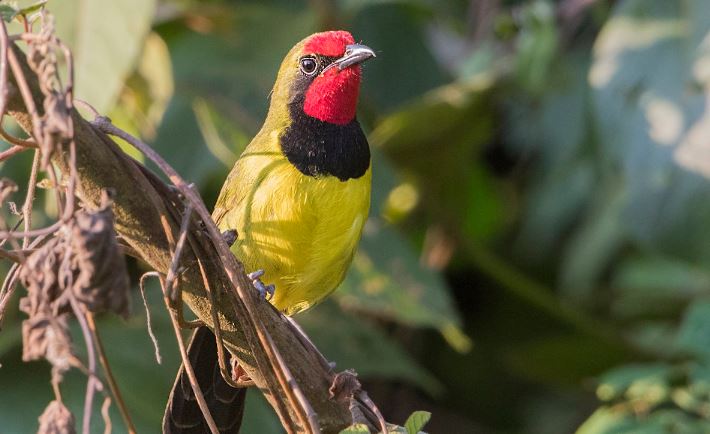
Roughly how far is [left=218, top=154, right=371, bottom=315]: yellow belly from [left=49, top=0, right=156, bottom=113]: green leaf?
2.43 ft

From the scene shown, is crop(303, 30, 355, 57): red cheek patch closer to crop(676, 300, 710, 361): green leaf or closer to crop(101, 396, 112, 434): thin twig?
crop(676, 300, 710, 361): green leaf

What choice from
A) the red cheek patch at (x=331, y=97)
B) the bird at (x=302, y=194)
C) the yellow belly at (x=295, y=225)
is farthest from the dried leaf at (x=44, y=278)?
the red cheek patch at (x=331, y=97)

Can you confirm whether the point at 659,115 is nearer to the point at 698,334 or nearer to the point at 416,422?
the point at 698,334

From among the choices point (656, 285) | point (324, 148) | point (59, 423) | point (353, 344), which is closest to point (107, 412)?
point (59, 423)

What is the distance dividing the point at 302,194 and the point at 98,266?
1.30 metres

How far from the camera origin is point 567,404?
17.3 feet

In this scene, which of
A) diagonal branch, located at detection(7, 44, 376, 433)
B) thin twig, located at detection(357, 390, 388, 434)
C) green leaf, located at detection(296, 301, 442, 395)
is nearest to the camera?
Result: diagonal branch, located at detection(7, 44, 376, 433)

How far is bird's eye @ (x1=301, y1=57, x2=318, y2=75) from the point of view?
2926 millimetres

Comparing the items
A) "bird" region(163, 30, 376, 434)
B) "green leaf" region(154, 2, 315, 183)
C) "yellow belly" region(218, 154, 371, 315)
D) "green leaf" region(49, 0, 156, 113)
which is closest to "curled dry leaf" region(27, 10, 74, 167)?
"bird" region(163, 30, 376, 434)

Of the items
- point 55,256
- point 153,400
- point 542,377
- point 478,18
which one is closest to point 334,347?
point 153,400

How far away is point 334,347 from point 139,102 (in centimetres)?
137

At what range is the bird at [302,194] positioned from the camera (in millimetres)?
2523

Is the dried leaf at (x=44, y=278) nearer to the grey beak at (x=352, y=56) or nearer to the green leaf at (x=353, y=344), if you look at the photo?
the grey beak at (x=352, y=56)

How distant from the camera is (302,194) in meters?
2.57
